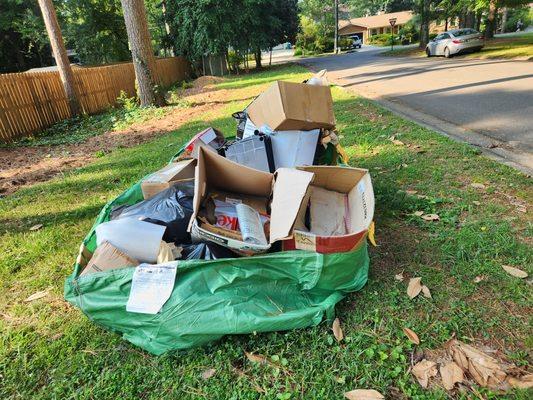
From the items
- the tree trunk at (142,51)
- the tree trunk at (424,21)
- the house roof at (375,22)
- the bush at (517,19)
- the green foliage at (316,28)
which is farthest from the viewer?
the house roof at (375,22)

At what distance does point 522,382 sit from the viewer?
1.43m

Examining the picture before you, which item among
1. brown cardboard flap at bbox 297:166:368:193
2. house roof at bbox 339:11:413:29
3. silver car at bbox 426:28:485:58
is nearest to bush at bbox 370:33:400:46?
house roof at bbox 339:11:413:29

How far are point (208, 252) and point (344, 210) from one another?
0.97 meters

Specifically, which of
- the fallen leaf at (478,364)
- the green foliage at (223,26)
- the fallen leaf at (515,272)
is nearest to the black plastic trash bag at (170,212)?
the fallen leaf at (478,364)

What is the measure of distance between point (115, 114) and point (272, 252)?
31.4 feet

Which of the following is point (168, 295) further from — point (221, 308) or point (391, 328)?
point (391, 328)

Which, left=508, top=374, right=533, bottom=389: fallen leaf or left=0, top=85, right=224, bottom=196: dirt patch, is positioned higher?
left=508, top=374, right=533, bottom=389: fallen leaf

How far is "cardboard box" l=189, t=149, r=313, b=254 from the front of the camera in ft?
6.22

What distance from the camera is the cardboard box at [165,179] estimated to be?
263cm

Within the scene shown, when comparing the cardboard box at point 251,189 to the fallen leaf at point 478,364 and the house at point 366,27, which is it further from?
the house at point 366,27

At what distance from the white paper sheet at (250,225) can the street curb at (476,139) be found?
8.33 ft

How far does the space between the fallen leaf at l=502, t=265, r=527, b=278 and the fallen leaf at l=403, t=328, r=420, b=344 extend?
2.49 ft

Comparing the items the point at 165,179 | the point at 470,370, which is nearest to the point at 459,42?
the point at 165,179

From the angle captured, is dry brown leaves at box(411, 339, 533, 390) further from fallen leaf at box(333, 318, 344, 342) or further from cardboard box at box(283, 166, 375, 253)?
cardboard box at box(283, 166, 375, 253)
